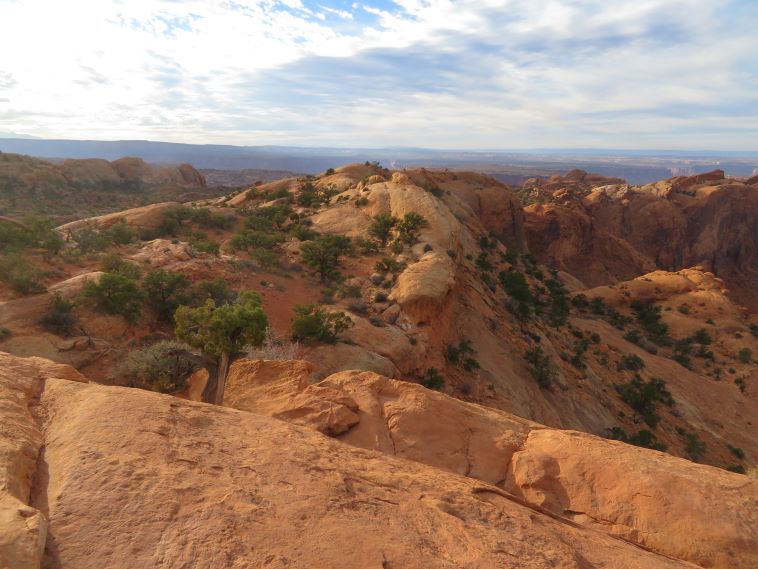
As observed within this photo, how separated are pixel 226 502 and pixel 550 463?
13.8 feet

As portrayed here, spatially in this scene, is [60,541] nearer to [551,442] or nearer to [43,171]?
[551,442]

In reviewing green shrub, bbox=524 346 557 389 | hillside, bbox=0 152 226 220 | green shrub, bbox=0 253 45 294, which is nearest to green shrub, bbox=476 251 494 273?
green shrub, bbox=524 346 557 389

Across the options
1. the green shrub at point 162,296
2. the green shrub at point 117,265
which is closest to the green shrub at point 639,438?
the green shrub at point 162,296

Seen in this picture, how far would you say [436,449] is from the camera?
6.34 m

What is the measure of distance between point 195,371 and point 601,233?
49399 millimetres

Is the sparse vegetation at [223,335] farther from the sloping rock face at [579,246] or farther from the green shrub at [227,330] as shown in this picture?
the sloping rock face at [579,246]

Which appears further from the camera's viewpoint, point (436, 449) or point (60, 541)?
point (436, 449)

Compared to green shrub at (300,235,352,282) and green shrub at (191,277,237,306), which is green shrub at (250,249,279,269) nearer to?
green shrub at (300,235,352,282)

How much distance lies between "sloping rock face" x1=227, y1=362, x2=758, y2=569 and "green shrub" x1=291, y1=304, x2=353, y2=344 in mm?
Result: 3769

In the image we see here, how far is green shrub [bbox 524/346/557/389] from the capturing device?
1708cm

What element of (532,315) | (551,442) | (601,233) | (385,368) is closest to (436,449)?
(551,442)

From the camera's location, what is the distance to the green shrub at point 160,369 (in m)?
8.20

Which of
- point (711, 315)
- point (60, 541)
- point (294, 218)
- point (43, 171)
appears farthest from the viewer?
point (43, 171)

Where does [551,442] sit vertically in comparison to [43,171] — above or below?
below
